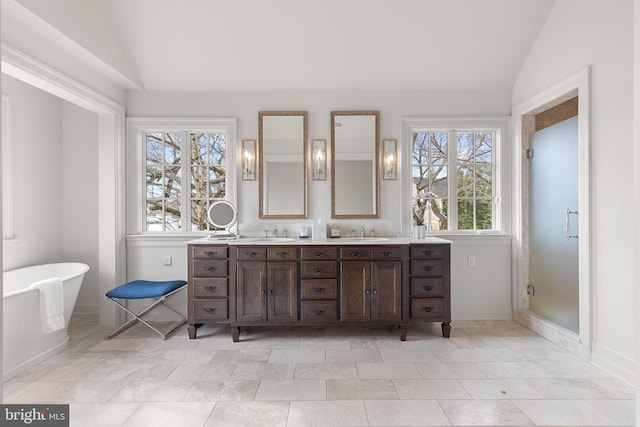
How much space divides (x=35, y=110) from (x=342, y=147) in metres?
3.33

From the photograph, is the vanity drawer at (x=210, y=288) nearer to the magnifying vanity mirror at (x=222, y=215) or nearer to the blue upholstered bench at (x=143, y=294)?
the blue upholstered bench at (x=143, y=294)

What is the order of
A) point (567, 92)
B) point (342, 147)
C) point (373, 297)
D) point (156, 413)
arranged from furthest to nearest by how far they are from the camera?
point (342, 147), point (373, 297), point (567, 92), point (156, 413)

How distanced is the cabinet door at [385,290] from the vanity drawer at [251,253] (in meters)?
1.05

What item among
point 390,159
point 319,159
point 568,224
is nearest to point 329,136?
point 319,159

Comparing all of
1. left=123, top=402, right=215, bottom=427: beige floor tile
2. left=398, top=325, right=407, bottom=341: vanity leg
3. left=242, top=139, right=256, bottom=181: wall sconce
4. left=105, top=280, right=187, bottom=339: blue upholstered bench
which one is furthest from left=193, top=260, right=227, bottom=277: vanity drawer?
left=398, top=325, right=407, bottom=341: vanity leg

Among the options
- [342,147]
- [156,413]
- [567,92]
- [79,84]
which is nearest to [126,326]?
[156,413]

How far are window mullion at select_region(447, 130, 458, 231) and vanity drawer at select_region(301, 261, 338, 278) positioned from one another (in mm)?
1598

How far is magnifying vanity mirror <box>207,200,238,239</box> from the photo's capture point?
376cm

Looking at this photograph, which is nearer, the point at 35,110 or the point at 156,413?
the point at 156,413

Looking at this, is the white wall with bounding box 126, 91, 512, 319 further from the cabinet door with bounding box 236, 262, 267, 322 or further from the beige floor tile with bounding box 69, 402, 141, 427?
the beige floor tile with bounding box 69, 402, 141, 427

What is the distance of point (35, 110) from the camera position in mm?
3768

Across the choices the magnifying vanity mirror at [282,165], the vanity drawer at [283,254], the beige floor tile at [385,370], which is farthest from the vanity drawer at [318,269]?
the beige floor tile at [385,370]

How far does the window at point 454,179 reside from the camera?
405cm

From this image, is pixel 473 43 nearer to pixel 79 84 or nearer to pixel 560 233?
pixel 560 233
